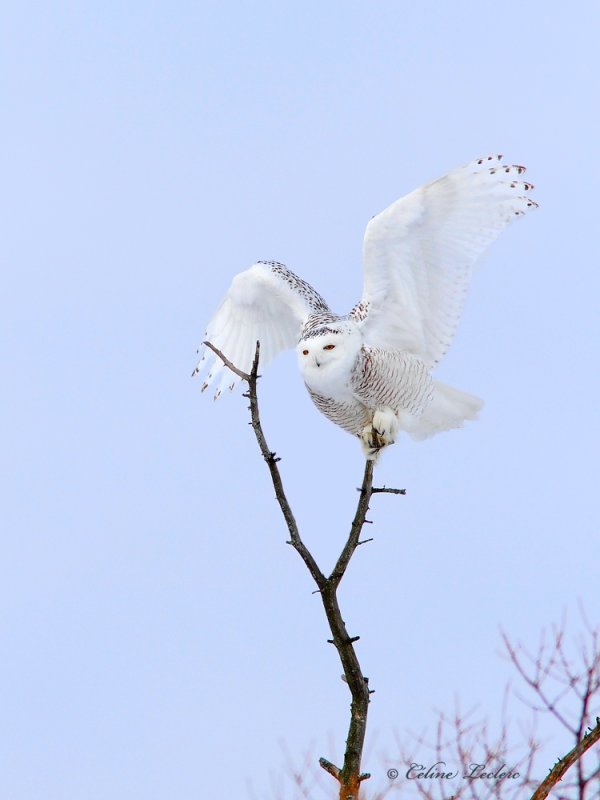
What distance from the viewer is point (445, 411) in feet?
25.3

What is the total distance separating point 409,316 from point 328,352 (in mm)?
675

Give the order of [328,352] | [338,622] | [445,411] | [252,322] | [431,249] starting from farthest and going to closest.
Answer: [252,322] → [445,411] → [431,249] → [328,352] → [338,622]

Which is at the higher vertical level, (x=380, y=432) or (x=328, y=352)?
(x=328, y=352)

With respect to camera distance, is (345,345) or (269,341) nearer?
(345,345)

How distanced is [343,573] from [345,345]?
1.54 m

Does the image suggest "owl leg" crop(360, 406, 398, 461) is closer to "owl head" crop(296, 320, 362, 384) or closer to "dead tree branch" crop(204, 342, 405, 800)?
"owl head" crop(296, 320, 362, 384)

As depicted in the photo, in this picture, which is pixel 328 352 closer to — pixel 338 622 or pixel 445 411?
pixel 445 411

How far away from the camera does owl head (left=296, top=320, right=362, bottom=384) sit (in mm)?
6906

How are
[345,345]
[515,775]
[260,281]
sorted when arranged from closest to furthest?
[515,775] → [345,345] → [260,281]

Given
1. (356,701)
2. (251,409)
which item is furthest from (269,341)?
(356,701)

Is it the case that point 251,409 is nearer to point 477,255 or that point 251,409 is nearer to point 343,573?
point 343,573

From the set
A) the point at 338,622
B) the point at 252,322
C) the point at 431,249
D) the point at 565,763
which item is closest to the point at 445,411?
the point at 431,249

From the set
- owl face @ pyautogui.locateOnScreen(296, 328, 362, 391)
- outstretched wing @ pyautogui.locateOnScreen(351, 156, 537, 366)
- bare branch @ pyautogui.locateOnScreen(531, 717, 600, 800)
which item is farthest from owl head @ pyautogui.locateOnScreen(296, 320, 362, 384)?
bare branch @ pyautogui.locateOnScreen(531, 717, 600, 800)

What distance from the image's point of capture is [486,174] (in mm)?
6984
